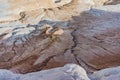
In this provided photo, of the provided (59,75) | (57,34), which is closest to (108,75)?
(59,75)

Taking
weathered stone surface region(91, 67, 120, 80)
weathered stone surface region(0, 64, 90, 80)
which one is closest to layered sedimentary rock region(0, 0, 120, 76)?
weathered stone surface region(91, 67, 120, 80)

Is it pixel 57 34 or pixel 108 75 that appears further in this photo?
pixel 57 34

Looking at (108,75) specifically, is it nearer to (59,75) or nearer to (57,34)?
(59,75)

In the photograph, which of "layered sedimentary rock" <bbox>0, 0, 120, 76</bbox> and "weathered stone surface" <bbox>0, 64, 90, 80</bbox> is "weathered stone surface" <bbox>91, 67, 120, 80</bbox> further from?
"layered sedimentary rock" <bbox>0, 0, 120, 76</bbox>

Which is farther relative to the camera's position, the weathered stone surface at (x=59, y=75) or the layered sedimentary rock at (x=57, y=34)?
the layered sedimentary rock at (x=57, y=34)

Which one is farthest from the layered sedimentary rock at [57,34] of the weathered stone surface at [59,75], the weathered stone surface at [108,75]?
the weathered stone surface at [59,75]

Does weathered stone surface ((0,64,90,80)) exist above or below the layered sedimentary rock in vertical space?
above

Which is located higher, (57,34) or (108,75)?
Answer: (108,75)

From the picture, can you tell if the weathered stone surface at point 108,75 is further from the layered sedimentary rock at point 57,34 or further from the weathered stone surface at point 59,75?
the layered sedimentary rock at point 57,34

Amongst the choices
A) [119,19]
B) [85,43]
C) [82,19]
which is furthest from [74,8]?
[85,43]

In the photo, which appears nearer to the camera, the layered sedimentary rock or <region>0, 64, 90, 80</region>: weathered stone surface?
<region>0, 64, 90, 80</region>: weathered stone surface
